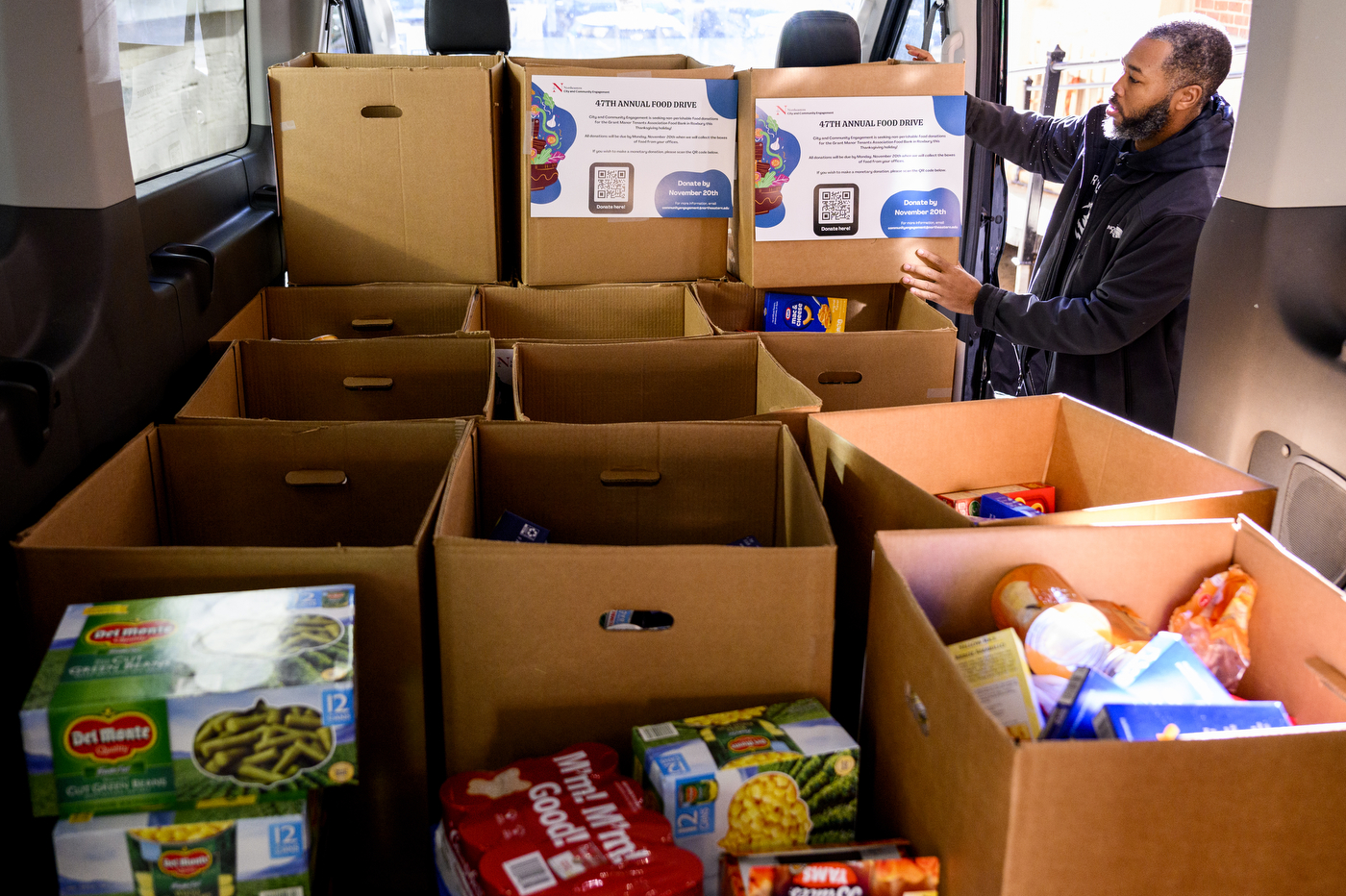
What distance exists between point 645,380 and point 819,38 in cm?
136

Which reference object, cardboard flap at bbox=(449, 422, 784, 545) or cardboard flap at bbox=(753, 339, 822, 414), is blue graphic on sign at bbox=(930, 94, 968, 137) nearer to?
cardboard flap at bbox=(753, 339, 822, 414)

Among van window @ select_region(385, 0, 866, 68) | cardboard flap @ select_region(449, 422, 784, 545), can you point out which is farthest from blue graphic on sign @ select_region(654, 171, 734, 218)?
van window @ select_region(385, 0, 866, 68)

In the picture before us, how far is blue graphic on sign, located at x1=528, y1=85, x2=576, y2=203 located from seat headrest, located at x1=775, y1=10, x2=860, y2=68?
2.92 ft

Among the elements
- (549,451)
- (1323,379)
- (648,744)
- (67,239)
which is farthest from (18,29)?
(1323,379)

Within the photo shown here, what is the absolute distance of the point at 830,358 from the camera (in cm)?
174

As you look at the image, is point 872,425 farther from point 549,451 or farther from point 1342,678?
point 1342,678

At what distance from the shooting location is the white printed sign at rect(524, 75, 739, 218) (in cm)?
190

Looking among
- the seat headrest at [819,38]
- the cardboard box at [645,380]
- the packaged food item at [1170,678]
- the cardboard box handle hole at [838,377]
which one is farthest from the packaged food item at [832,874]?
the seat headrest at [819,38]

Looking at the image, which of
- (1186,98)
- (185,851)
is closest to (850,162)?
(1186,98)

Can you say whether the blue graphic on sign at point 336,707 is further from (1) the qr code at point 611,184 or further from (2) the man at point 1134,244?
(2) the man at point 1134,244

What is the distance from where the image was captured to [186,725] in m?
0.80

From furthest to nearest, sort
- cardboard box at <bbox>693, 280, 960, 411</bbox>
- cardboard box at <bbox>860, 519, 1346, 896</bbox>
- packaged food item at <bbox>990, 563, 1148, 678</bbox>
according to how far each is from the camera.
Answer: cardboard box at <bbox>693, 280, 960, 411</bbox>
packaged food item at <bbox>990, 563, 1148, 678</bbox>
cardboard box at <bbox>860, 519, 1346, 896</bbox>

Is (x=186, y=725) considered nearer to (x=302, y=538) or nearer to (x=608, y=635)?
(x=608, y=635)

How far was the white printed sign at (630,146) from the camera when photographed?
1.90 m
